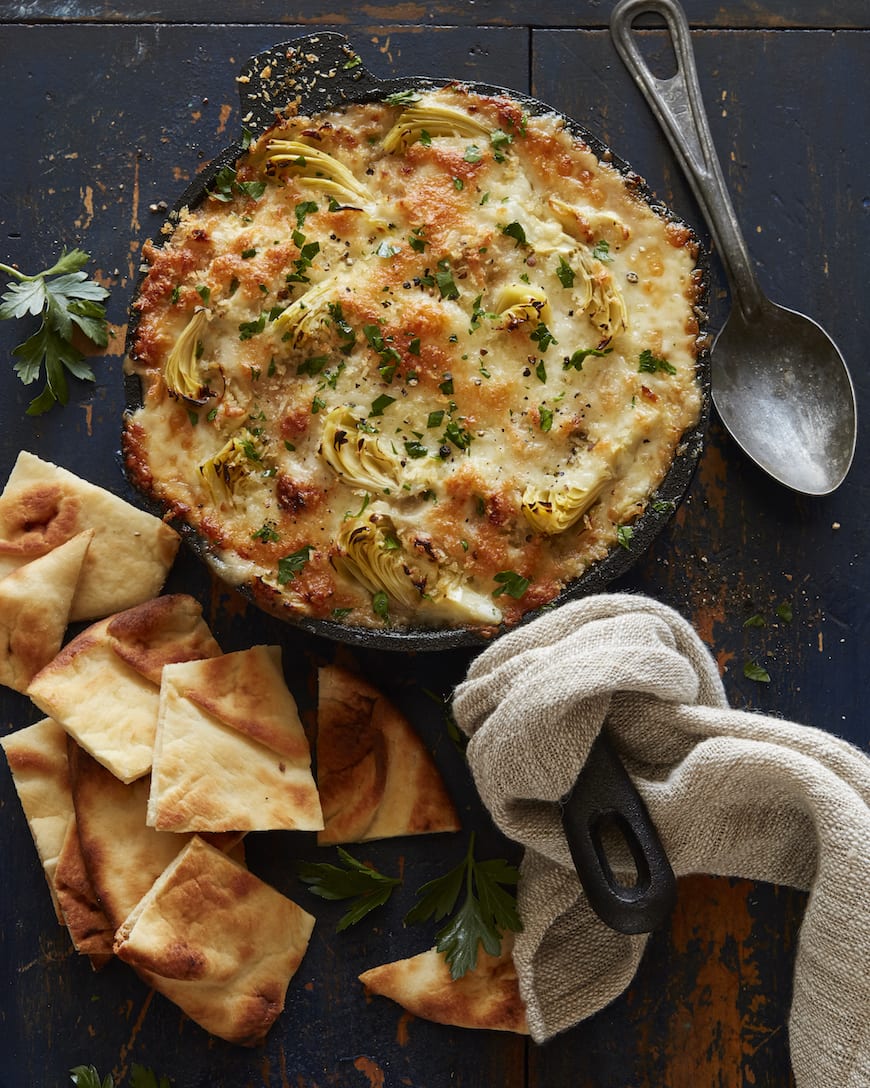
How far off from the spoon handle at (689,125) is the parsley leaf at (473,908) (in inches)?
66.7

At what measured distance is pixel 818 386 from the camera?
3.21 meters

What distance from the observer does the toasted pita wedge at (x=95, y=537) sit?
3.17 meters

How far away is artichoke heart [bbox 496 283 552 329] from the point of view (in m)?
2.86

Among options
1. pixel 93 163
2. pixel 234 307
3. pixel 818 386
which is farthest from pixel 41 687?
pixel 818 386

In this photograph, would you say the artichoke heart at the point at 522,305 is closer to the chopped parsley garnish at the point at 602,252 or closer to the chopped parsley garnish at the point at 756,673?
the chopped parsley garnish at the point at 602,252

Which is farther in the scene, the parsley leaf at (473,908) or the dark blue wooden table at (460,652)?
the dark blue wooden table at (460,652)

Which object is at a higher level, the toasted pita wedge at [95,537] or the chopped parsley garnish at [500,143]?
the chopped parsley garnish at [500,143]

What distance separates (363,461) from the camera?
2838 mm

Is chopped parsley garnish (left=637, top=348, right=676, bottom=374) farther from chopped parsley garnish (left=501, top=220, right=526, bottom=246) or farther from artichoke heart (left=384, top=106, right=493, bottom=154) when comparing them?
artichoke heart (left=384, top=106, right=493, bottom=154)

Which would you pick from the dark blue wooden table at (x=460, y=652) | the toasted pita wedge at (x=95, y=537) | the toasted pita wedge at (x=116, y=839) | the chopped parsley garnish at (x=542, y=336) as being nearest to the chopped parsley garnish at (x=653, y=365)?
the chopped parsley garnish at (x=542, y=336)

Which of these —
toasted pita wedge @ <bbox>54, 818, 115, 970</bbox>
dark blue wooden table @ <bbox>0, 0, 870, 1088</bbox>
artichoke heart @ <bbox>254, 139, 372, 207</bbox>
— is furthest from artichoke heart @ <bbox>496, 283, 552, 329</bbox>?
toasted pita wedge @ <bbox>54, 818, 115, 970</bbox>

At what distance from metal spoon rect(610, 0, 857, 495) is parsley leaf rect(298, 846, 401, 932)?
1571mm

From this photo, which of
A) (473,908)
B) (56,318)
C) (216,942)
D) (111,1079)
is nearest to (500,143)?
(56,318)

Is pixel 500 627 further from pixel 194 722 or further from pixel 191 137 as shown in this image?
pixel 191 137
